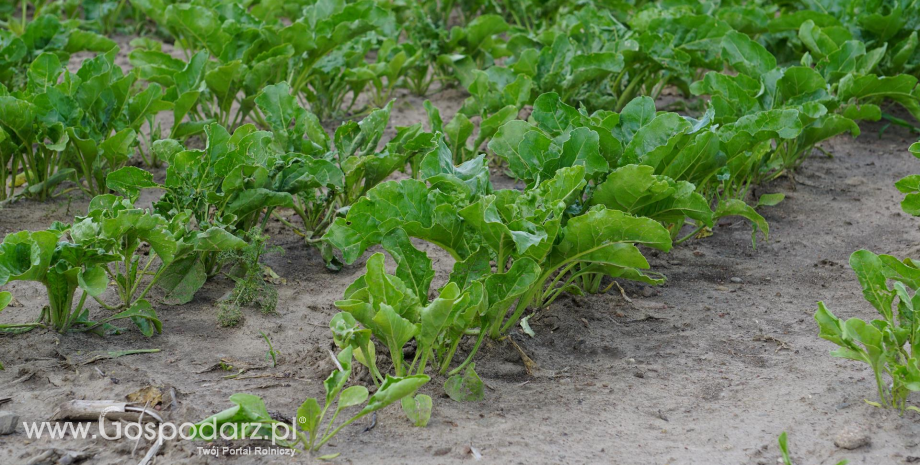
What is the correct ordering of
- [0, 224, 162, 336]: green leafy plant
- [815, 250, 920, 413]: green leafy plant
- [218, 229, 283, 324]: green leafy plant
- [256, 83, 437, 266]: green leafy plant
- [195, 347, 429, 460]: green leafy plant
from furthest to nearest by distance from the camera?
[256, 83, 437, 266]: green leafy plant < [218, 229, 283, 324]: green leafy plant < [0, 224, 162, 336]: green leafy plant < [815, 250, 920, 413]: green leafy plant < [195, 347, 429, 460]: green leafy plant

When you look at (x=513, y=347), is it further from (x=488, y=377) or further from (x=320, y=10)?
(x=320, y=10)

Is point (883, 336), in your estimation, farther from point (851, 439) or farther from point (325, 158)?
point (325, 158)

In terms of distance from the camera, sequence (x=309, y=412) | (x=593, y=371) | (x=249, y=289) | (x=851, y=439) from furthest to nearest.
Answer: (x=249, y=289), (x=593, y=371), (x=851, y=439), (x=309, y=412)

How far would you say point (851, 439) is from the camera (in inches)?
94.7

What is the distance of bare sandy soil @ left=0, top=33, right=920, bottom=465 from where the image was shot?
95.4 inches

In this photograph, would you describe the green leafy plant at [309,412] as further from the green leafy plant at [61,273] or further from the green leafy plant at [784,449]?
the green leafy plant at [784,449]

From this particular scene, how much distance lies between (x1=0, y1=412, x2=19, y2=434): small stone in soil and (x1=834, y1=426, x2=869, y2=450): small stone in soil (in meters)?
2.26

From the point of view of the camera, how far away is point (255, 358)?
9.70 feet

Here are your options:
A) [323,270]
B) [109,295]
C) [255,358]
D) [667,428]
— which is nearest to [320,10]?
[323,270]

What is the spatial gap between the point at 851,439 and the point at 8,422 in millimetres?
2312

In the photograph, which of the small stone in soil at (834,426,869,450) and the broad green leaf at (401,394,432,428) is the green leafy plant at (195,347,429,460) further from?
the small stone in soil at (834,426,869,450)

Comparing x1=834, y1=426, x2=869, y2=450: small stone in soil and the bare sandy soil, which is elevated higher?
x1=834, y1=426, x2=869, y2=450: small stone in soil

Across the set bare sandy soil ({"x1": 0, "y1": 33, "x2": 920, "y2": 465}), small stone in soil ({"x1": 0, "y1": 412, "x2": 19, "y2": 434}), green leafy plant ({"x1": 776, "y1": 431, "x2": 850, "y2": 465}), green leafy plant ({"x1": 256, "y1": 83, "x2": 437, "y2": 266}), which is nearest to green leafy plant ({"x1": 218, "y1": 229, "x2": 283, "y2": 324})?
bare sandy soil ({"x1": 0, "y1": 33, "x2": 920, "y2": 465})

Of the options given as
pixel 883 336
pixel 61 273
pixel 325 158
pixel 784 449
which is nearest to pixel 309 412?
pixel 61 273
